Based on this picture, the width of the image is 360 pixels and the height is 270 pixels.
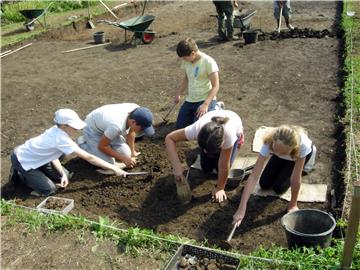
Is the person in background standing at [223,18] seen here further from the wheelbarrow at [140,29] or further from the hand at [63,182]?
the hand at [63,182]

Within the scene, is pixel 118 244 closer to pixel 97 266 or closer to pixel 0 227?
pixel 97 266

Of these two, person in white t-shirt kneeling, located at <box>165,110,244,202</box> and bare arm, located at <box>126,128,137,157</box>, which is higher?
person in white t-shirt kneeling, located at <box>165,110,244,202</box>

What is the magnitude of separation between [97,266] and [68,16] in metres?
12.1

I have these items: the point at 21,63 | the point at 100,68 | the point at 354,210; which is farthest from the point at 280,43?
the point at 354,210

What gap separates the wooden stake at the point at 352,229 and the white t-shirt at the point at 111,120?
282cm

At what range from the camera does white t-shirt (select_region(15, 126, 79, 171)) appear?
16.4 ft

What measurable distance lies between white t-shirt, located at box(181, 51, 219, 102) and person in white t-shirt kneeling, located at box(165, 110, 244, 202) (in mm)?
1098

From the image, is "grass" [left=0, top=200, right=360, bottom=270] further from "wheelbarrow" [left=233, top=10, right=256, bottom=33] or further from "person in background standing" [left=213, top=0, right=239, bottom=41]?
"wheelbarrow" [left=233, top=10, right=256, bottom=33]

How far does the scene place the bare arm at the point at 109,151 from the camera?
5.36m

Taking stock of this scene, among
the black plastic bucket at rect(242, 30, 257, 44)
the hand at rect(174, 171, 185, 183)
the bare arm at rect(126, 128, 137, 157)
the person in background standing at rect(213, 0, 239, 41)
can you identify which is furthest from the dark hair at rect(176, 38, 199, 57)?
the person in background standing at rect(213, 0, 239, 41)

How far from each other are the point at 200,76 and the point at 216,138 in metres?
1.93

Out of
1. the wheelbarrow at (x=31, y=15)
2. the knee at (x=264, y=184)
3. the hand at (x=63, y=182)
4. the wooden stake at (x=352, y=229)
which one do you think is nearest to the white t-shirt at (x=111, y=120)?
the hand at (x=63, y=182)

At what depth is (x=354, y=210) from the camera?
10.6 feet

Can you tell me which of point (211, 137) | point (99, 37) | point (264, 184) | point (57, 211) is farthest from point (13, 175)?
point (99, 37)
